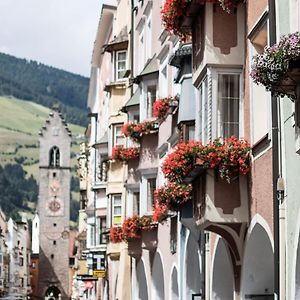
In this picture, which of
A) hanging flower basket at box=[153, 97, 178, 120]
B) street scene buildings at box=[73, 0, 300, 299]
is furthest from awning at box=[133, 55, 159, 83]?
hanging flower basket at box=[153, 97, 178, 120]

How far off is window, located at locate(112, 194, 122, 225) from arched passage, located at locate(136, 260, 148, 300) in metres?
4.88

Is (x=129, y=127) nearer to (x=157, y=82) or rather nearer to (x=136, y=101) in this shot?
(x=157, y=82)

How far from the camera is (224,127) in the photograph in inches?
688

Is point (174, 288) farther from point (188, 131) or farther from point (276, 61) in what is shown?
point (276, 61)

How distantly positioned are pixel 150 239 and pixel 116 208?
10085mm

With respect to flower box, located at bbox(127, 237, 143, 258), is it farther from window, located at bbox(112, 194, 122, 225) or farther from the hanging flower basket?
window, located at bbox(112, 194, 122, 225)

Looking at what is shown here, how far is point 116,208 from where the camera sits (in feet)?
135

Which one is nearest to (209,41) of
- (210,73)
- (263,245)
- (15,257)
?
(210,73)

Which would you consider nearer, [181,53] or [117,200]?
[181,53]

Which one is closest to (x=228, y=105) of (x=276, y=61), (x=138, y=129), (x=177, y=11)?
(x=177, y=11)

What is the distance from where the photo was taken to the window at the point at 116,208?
40834mm

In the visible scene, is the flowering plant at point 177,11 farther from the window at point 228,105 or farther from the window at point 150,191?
the window at point 150,191

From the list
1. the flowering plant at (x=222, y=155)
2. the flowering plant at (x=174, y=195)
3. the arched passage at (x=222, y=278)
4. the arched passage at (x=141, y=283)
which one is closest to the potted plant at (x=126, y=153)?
the arched passage at (x=141, y=283)

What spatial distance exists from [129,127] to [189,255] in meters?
6.42
